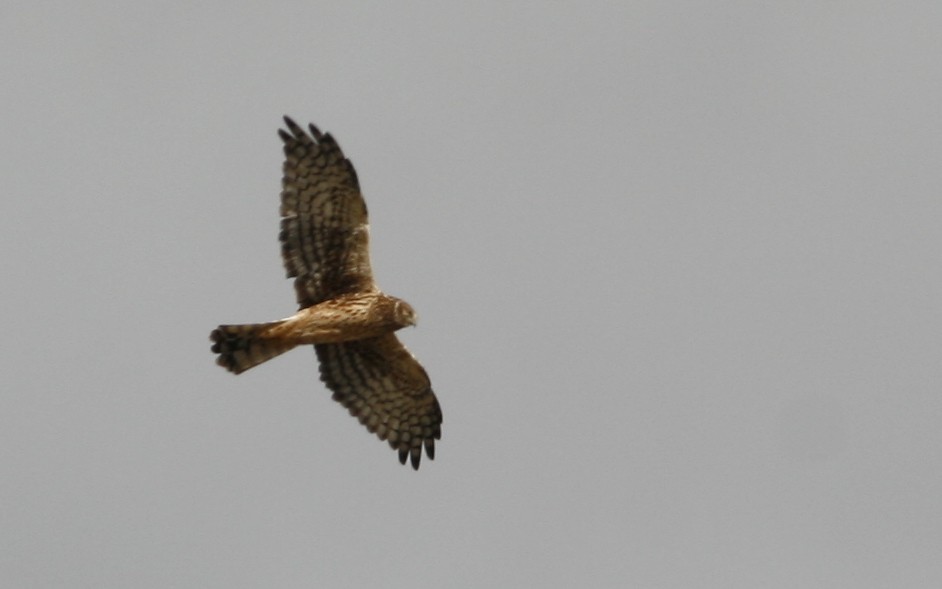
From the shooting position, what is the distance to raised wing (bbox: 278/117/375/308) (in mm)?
21719

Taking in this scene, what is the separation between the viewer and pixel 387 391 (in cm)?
2320

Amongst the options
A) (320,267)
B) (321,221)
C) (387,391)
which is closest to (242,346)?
(320,267)

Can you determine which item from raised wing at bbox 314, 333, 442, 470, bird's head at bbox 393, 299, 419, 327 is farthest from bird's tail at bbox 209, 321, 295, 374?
raised wing at bbox 314, 333, 442, 470

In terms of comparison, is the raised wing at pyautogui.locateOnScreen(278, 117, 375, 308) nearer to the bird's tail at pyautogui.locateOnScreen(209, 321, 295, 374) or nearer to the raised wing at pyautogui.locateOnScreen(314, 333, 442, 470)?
the bird's tail at pyautogui.locateOnScreen(209, 321, 295, 374)

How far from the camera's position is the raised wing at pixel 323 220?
2172 centimetres

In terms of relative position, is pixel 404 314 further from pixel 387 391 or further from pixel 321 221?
pixel 387 391

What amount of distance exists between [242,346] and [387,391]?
7.65 ft

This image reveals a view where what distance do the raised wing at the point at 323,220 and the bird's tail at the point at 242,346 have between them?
0.65 m

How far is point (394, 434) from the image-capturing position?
76.9ft

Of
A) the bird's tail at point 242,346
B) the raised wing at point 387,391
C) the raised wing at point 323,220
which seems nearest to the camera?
the bird's tail at point 242,346

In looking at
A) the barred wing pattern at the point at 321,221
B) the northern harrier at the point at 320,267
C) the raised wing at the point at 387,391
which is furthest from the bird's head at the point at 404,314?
the raised wing at the point at 387,391

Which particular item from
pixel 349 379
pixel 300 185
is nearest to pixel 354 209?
pixel 300 185

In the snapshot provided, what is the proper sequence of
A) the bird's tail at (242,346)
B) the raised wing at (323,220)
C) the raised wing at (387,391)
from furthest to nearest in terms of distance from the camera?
the raised wing at (387,391) < the raised wing at (323,220) < the bird's tail at (242,346)

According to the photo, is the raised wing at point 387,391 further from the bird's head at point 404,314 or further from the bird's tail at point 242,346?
the bird's tail at point 242,346
